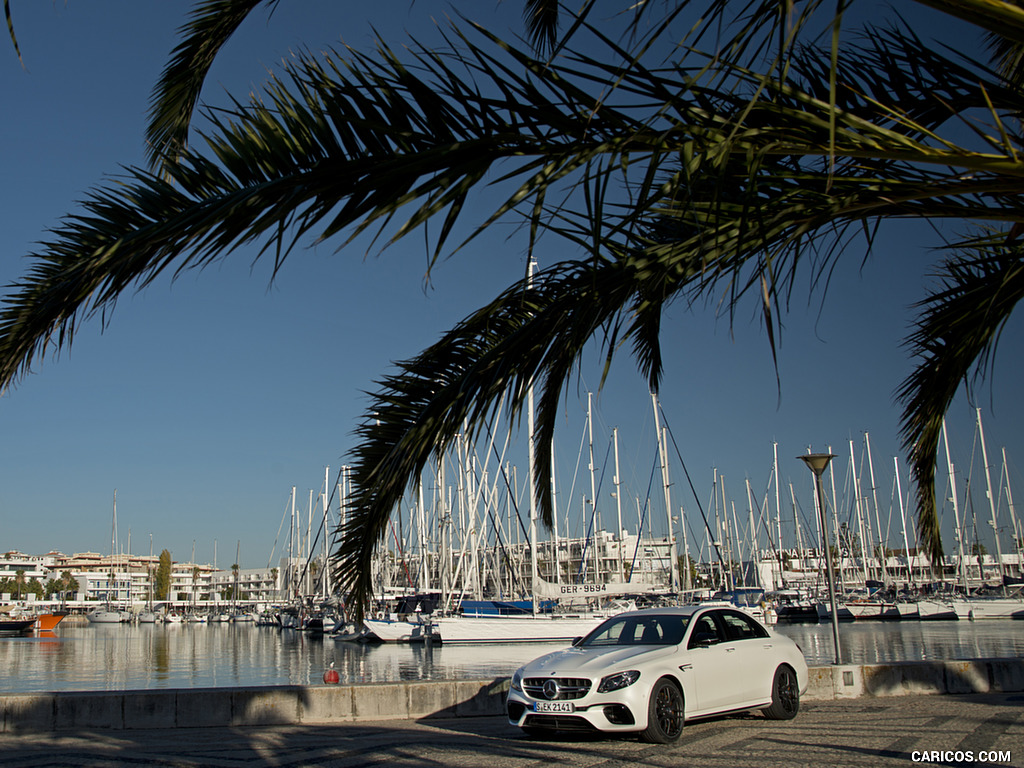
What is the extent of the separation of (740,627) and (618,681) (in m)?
2.66

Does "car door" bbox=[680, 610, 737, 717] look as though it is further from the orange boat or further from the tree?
the tree

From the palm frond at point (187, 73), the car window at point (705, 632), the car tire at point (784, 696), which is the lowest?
the car tire at point (784, 696)

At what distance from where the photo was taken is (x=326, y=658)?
149ft

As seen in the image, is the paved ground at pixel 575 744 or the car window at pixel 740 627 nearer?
the paved ground at pixel 575 744

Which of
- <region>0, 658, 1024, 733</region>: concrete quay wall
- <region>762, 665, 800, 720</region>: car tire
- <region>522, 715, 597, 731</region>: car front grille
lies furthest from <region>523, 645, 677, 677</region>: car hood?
<region>0, 658, 1024, 733</region>: concrete quay wall

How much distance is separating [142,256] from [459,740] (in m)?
7.07

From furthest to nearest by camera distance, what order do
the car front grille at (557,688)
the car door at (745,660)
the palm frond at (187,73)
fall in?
1. the car door at (745,660)
2. the car front grille at (557,688)
3. the palm frond at (187,73)

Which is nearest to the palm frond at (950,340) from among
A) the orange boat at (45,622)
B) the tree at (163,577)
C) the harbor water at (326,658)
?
the harbor water at (326,658)

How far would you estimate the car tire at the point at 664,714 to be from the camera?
8.96m

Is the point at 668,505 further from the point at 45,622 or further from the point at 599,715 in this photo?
the point at 45,622

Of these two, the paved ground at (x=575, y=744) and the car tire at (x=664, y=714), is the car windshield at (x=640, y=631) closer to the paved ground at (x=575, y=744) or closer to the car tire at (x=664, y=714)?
the car tire at (x=664, y=714)

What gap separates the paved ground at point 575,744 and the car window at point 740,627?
1.02 m

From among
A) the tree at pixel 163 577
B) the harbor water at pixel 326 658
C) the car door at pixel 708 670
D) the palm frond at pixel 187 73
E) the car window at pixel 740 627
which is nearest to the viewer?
the palm frond at pixel 187 73

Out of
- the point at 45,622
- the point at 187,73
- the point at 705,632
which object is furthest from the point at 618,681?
the point at 45,622
